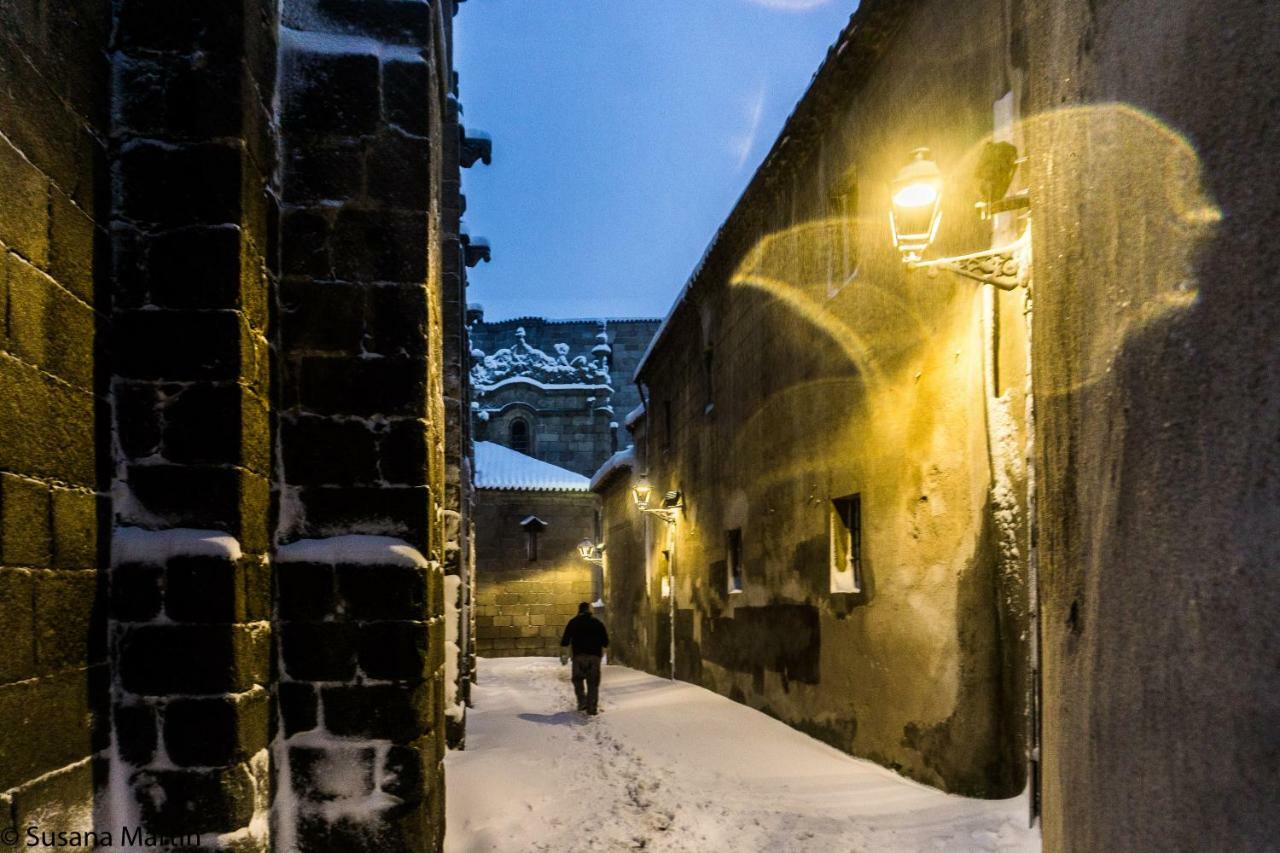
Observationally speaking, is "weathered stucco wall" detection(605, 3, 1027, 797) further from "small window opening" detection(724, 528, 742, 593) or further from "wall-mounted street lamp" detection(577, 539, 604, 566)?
"wall-mounted street lamp" detection(577, 539, 604, 566)

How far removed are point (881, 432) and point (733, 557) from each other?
4797mm

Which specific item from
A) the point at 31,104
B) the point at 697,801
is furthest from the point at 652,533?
the point at 31,104

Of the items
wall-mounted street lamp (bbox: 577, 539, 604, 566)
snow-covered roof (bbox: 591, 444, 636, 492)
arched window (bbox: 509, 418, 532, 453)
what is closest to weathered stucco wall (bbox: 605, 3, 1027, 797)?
snow-covered roof (bbox: 591, 444, 636, 492)

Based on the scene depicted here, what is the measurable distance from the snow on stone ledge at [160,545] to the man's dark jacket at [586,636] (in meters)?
7.93

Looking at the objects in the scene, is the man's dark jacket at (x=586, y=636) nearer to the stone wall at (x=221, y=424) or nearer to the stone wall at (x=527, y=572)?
the stone wall at (x=221, y=424)

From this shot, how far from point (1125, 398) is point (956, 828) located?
3.85 m

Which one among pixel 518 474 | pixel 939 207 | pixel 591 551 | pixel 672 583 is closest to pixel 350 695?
pixel 939 207

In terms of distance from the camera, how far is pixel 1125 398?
1.43m

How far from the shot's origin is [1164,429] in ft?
4.32

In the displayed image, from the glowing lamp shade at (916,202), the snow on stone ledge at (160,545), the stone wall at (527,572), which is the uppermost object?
the glowing lamp shade at (916,202)

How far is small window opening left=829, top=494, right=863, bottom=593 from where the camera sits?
23.4 ft

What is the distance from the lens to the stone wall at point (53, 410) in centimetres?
194

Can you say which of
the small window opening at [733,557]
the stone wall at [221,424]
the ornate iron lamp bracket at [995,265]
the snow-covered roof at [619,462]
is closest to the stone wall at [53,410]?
the stone wall at [221,424]

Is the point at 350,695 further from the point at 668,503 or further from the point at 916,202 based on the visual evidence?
the point at 668,503
